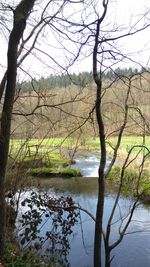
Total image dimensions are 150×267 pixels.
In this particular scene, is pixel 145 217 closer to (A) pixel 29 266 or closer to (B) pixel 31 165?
(B) pixel 31 165

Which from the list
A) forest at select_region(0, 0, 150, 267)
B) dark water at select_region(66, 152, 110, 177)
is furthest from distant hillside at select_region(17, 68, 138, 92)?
dark water at select_region(66, 152, 110, 177)

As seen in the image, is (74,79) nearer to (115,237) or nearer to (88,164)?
(115,237)

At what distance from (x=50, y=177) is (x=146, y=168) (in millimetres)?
5464

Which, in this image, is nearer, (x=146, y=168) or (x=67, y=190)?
(x=67, y=190)

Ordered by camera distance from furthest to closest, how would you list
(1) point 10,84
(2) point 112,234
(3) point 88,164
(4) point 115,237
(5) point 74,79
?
(3) point 88,164 < (2) point 112,234 < (4) point 115,237 < (5) point 74,79 < (1) point 10,84

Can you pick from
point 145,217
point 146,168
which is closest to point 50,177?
point 146,168

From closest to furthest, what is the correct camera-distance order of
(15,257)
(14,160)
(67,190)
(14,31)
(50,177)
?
1. (14,31)
2. (15,257)
3. (14,160)
4. (67,190)
5. (50,177)

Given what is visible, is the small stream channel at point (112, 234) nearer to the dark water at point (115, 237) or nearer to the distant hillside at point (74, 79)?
the dark water at point (115, 237)

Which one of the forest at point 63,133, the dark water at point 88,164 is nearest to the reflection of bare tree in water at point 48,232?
the forest at point 63,133

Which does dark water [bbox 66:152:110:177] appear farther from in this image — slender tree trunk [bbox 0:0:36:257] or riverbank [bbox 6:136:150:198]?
slender tree trunk [bbox 0:0:36:257]

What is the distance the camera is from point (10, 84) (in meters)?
5.53

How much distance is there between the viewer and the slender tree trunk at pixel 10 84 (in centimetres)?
534

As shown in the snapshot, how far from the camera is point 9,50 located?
539 cm

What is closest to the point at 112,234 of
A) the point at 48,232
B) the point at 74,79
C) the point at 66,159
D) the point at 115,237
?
the point at 115,237
